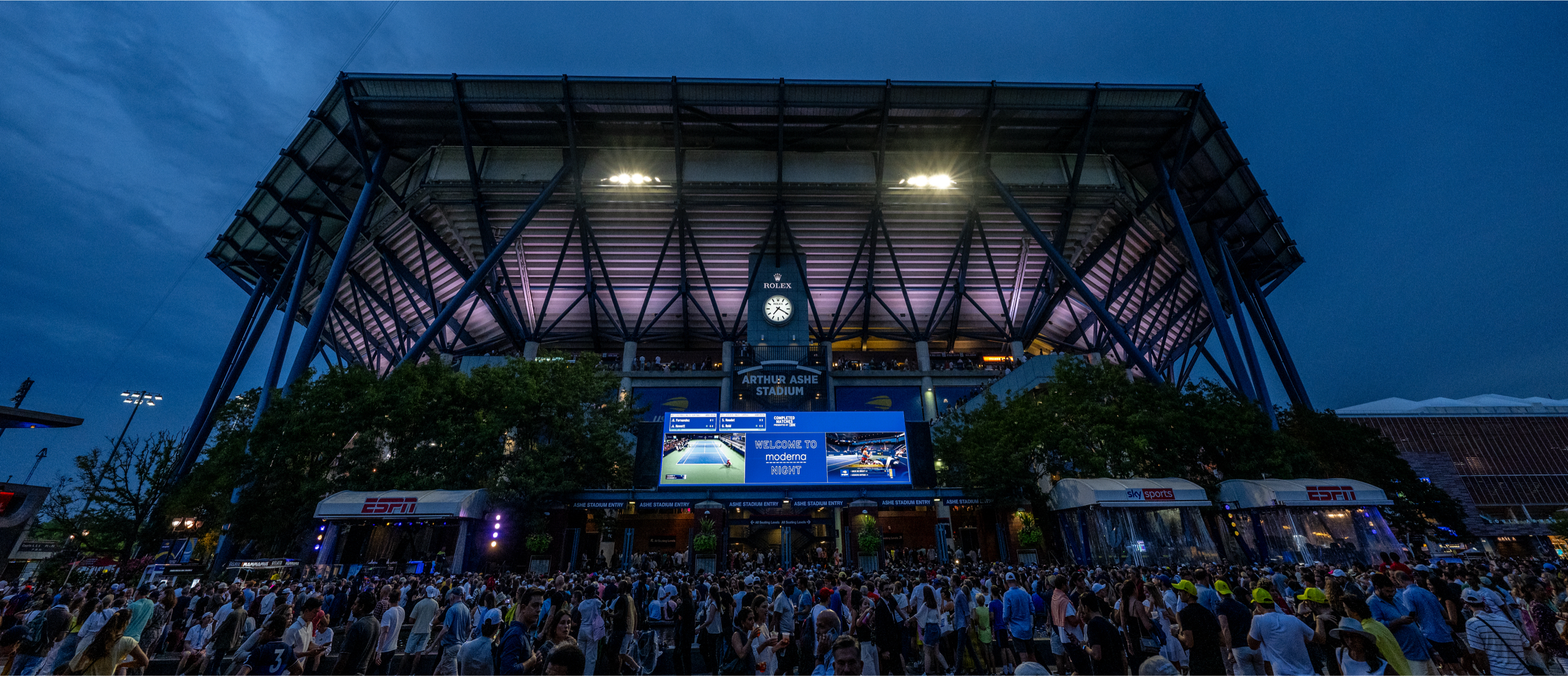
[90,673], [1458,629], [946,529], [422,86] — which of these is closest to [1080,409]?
[946,529]

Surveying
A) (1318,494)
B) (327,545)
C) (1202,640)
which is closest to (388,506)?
(327,545)

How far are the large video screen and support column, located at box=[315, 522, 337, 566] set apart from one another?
42.5 feet

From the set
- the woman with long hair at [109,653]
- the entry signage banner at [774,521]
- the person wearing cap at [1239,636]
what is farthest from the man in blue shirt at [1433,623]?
the entry signage banner at [774,521]

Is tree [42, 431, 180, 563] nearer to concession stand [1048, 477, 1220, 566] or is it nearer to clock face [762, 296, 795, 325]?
clock face [762, 296, 795, 325]

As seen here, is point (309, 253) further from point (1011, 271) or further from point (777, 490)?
point (1011, 271)

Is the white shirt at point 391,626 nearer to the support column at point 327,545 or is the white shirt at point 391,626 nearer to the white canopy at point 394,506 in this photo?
the white canopy at point 394,506

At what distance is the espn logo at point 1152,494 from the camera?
1909cm

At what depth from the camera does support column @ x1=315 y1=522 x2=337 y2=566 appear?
2273cm

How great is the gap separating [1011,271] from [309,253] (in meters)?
42.3

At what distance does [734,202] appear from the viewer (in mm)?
34406

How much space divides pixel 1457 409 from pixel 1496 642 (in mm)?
111972

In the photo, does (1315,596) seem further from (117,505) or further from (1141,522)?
(117,505)

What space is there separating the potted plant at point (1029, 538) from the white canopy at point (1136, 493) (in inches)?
152

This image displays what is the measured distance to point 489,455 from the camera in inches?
994
